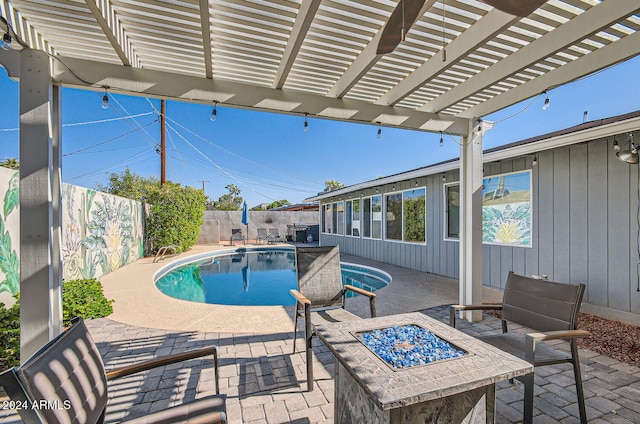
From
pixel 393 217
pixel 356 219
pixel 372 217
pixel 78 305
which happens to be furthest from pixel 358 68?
pixel 356 219

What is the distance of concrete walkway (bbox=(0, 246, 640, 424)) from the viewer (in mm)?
2178

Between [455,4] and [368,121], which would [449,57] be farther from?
[368,121]

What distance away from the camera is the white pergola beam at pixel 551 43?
2088 mm

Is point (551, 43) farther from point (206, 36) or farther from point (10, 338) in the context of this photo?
point (10, 338)

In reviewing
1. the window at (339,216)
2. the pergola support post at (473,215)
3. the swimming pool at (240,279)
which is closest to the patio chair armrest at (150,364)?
the pergola support post at (473,215)

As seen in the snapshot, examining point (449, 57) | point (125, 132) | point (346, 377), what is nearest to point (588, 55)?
point (449, 57)

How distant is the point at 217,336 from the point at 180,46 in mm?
3068

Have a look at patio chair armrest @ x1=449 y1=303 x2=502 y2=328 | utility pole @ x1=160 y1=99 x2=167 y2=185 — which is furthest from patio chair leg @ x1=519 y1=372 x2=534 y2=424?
utility pole @ x1=160 y1=99 x2=167 y2=185

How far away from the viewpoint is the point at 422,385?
137 centimetres

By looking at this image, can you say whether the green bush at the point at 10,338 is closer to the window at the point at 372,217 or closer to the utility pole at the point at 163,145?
the window at the point at 372,217

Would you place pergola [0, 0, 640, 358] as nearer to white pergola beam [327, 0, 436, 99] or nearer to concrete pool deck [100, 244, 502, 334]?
white pergola beam [327, 0, 436, 99]

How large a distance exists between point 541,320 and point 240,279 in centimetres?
741

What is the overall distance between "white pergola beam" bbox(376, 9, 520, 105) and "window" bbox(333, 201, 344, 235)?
344 inches

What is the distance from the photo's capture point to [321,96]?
3387 millimetres
